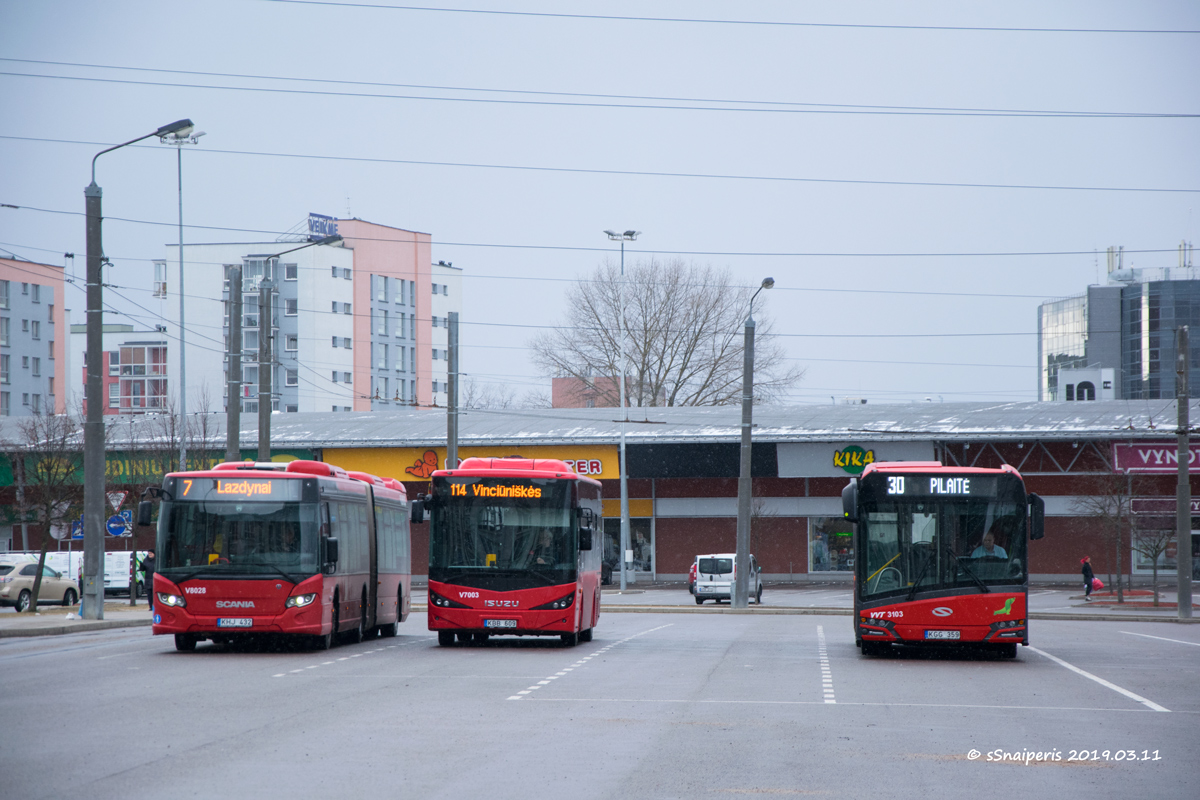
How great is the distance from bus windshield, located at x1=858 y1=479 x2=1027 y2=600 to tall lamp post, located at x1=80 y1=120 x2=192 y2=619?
15393 millimetres

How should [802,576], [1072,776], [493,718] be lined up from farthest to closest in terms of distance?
[802,576], [493,718], [1072,776]

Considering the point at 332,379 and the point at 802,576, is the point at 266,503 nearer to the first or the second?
the point at 802,576

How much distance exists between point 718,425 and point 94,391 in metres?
34.3

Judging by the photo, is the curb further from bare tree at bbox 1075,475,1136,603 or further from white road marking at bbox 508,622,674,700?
bare tree at bbox 1075,475,1136,603

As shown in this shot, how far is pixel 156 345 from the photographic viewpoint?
104m

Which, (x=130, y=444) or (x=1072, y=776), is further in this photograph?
(x=130, y=444)

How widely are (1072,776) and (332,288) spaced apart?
316ft

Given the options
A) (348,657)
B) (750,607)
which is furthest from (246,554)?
(750,607)

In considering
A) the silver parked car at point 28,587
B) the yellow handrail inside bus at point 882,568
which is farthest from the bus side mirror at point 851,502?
the silver parked car at point 28,587

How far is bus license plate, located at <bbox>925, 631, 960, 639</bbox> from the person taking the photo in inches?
749

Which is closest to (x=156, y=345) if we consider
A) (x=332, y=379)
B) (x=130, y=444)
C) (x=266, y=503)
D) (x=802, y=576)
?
(x=332, y=379)

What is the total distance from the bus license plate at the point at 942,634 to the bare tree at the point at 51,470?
70.2ft

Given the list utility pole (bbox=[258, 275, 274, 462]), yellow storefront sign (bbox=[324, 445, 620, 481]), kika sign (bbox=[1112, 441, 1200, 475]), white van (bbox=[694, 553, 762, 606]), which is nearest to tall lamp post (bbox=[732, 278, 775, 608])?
white van (bbox=[694, 553, 762, 606])

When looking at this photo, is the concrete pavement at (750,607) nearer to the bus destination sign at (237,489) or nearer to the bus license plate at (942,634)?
the bus destination sign at (237,489)
